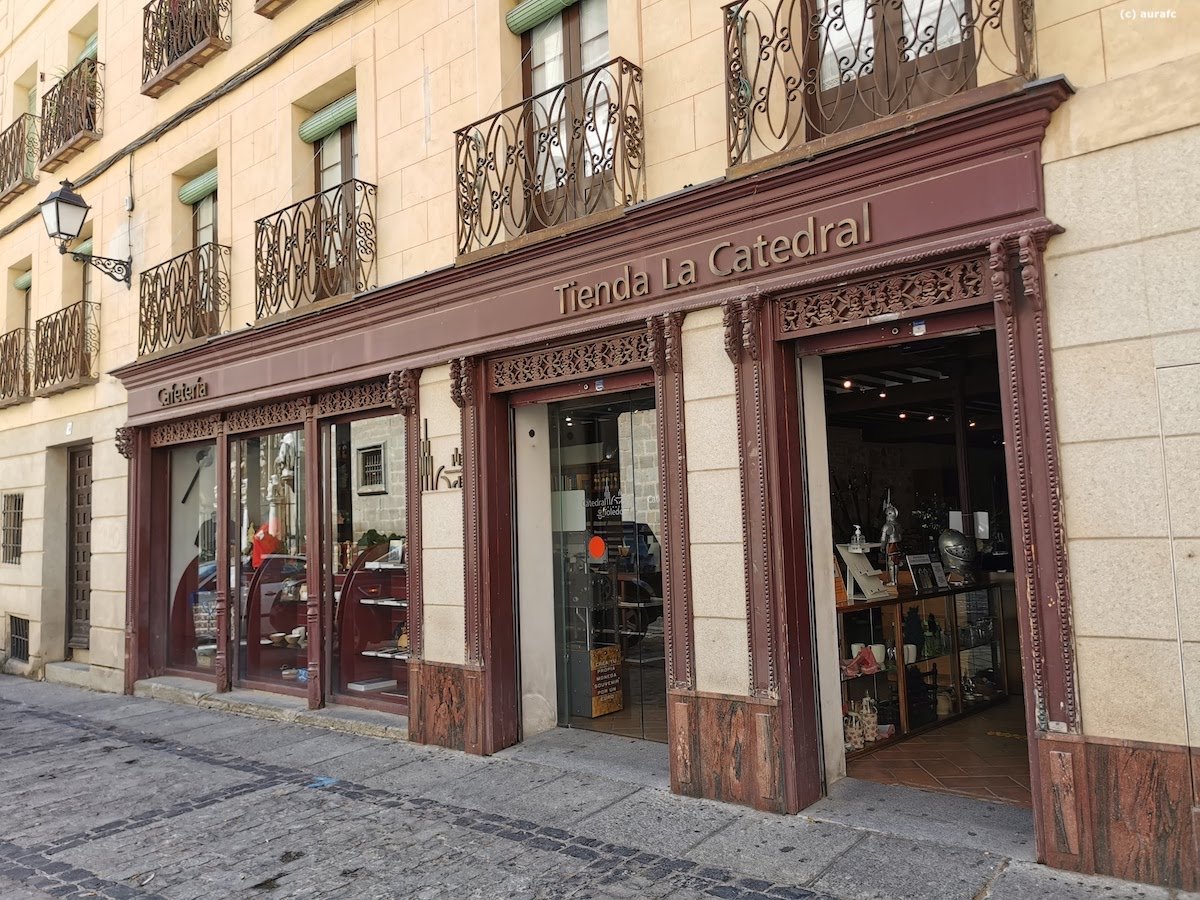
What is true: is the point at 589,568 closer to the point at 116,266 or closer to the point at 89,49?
the point at 116,266

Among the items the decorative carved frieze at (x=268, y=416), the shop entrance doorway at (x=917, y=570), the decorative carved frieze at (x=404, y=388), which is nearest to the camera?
the shop entrance doorway at (x=917, y=570)

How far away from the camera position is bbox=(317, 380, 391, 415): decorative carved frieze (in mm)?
7746

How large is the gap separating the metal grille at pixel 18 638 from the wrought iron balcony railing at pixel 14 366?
123 inches

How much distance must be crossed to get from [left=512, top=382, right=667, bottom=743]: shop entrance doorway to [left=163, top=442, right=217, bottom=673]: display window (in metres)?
4.77

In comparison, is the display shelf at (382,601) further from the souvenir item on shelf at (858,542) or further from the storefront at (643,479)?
the souvenir item on shelf at (858,542)

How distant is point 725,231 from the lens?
5504 millimetres

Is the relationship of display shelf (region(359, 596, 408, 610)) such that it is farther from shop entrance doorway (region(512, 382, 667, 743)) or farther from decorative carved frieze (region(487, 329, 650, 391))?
decorative carved frieze (region(487, 329, 650, 391))

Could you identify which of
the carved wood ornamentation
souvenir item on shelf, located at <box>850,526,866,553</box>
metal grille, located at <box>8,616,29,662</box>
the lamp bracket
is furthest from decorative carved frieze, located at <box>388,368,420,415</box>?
metal grille, located at <box>8,616,29,662</box>

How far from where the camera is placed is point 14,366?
13.0m

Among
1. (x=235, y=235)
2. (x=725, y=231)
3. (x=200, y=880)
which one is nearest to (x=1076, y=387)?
(x=725, y=231)

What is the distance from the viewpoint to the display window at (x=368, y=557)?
25.8ft

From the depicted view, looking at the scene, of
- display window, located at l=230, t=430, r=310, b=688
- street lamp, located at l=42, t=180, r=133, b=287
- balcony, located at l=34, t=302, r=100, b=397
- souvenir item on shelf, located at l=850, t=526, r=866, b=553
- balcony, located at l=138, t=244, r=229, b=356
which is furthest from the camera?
balcony, located at l=34, t=302, r=100, b=397

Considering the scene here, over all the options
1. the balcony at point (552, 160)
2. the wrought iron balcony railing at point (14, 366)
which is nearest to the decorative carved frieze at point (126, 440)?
the wrought iron balcony railing at point (14, 366)

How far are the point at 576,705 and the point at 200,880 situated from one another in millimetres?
3178
